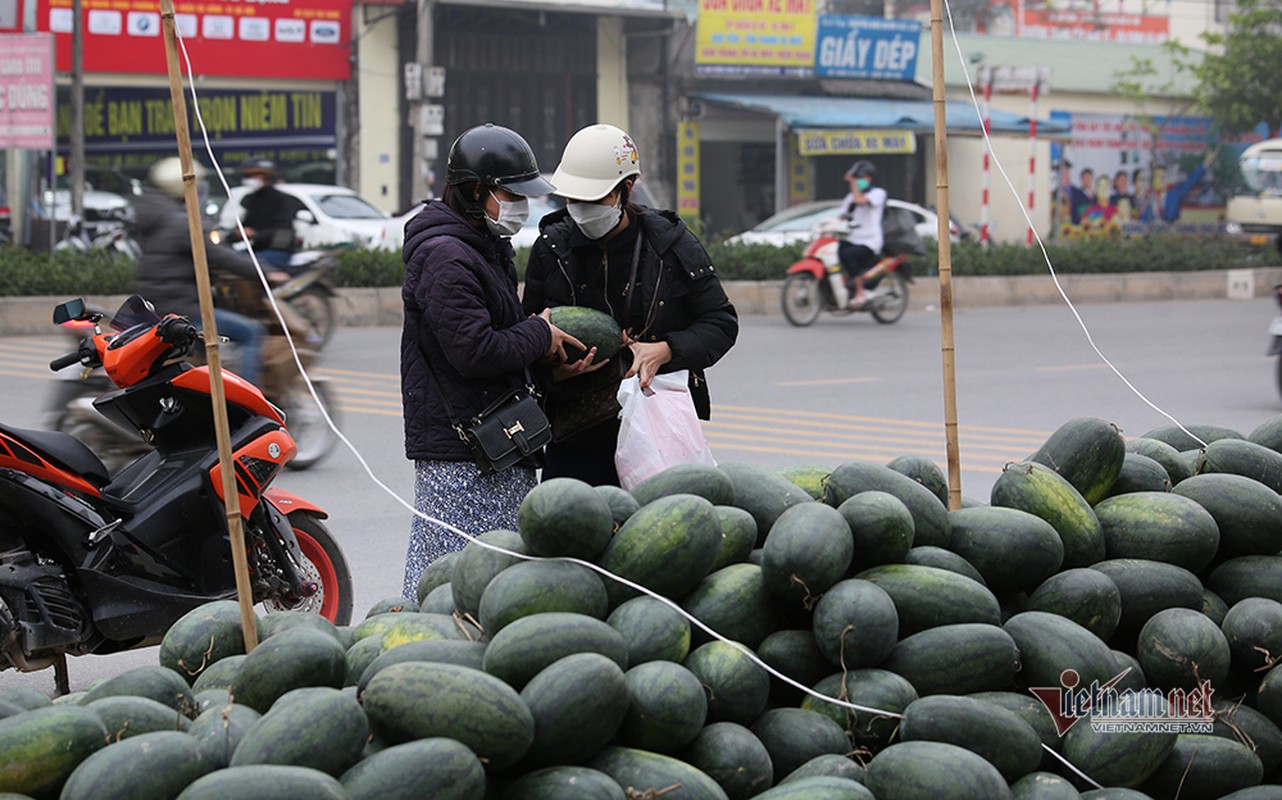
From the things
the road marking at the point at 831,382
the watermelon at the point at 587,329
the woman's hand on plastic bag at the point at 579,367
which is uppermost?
the watermelon at the point at 587,329

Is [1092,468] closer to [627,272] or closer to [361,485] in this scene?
[627,272]

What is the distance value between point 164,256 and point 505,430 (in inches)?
191

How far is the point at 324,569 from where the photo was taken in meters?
5.43

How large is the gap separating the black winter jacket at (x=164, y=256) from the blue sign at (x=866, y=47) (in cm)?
2356

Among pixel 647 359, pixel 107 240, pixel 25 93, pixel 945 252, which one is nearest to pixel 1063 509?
pixel 945 252

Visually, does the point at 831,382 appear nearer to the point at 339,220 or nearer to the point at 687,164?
the point at 339,220

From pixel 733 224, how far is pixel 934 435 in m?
21.8

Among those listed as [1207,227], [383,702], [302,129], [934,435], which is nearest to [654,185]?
[302,129]

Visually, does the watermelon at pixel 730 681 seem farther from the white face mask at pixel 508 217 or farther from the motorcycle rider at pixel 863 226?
the motorcycle rider at pixel 863 226

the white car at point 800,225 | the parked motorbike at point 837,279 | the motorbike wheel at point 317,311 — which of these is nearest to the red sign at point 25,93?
the motorbike wheel at point 317,311

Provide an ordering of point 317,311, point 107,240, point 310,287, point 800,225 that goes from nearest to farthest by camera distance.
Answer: point 310,287
point 317,311
point 107,240
point 800,225

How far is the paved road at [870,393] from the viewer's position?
28.1 feet

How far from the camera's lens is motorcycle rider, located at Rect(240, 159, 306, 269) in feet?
39.6

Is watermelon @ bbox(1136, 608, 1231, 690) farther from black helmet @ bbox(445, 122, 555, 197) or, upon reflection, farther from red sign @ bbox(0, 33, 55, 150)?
red sign @ bbox(0, 33, 55, 150)
